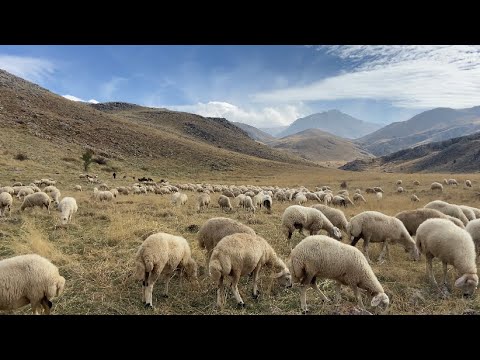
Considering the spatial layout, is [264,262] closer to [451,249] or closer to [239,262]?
[239,262]

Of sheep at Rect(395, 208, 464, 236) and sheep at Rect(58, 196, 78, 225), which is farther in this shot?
sheep at Rect(58, 196, 78, 225)

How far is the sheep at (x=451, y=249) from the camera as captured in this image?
7730 mm

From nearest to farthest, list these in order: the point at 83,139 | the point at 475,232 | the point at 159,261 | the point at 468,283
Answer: the point at 159,261, the point at 468,283, the point at 475,232, the point at 83,139

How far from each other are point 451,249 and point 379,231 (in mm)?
2322

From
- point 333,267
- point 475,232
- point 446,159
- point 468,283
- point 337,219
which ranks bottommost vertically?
point 468,283

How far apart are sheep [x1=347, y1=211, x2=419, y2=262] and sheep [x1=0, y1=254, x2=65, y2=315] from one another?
8.49 metres

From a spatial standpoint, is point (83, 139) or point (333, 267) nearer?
point (333, 267)

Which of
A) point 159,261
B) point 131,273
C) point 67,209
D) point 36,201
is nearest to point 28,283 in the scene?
point 159,261

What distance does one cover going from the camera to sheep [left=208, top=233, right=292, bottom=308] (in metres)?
6.96

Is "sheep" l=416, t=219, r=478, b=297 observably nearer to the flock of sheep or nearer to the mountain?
the flock of sheep

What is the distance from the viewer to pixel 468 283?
7668mm

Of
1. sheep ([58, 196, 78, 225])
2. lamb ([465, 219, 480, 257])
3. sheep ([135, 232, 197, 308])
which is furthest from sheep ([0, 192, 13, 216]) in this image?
lamb ([465, 219, 480, 257])
